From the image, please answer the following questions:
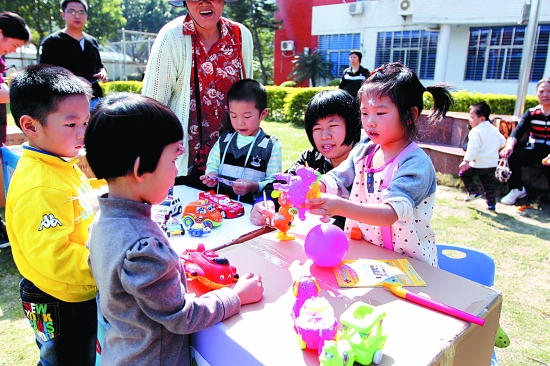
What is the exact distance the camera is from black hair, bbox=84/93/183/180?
92 centimetres

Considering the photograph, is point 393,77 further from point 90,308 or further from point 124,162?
point 90,308

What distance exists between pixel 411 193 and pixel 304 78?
16008 millimetres

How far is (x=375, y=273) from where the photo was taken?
1.22 meters

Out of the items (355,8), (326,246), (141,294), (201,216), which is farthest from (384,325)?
(355,8)

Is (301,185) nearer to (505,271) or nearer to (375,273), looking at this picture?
(375,273)

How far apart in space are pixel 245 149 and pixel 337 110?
0.55 meters

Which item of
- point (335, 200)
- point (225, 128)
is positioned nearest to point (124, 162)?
point (335, 200)

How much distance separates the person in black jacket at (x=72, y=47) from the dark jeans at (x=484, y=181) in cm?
379

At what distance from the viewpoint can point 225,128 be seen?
2.40 meters

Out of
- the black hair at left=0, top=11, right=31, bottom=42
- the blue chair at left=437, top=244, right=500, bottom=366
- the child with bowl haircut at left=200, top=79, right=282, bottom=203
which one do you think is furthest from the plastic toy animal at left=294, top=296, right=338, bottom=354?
the black hair at left=0, top=11, right=31, bottom=42

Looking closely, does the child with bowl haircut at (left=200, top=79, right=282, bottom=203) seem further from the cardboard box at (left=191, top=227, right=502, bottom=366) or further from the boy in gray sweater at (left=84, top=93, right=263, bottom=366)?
the boy in gray sweater at (left=84, top=93, right=263, bottom=366)

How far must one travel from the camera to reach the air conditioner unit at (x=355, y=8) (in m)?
14.8

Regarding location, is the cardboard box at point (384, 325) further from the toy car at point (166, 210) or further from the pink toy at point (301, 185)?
the toy car at point (166, 210)

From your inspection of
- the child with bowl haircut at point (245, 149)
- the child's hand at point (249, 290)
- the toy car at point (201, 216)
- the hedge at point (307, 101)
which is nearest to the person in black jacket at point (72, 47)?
the child with bowl haircut at point (245, 149)
